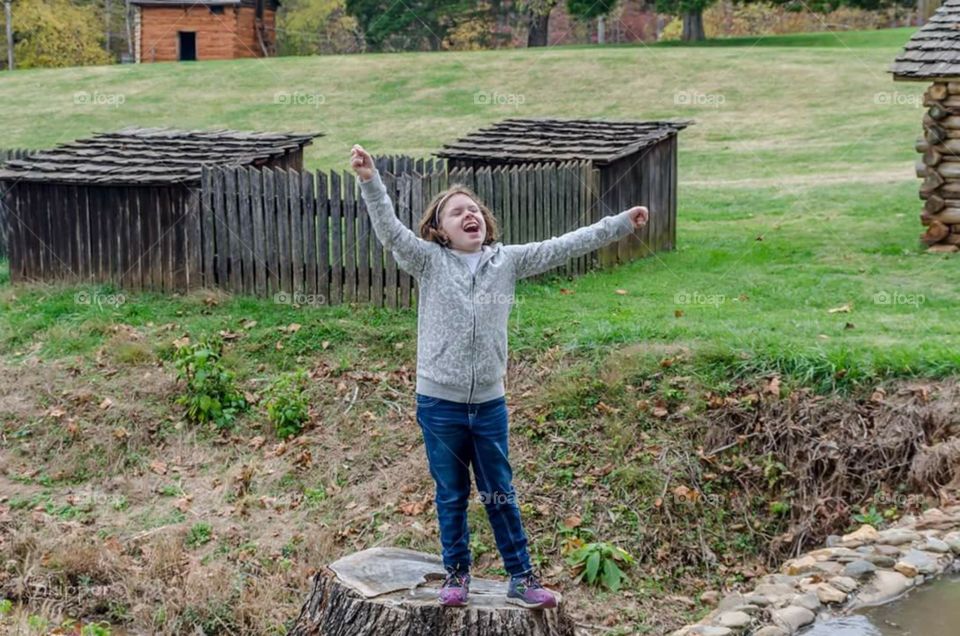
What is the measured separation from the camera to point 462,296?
5.88m

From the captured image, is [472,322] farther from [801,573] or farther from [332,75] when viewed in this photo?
[332,75]

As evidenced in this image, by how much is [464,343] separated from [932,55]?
429 inches

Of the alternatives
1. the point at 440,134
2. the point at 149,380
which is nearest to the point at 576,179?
the point at 149,380

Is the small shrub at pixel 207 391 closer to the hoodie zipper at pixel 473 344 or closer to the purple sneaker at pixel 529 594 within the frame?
the purple sneaker at pixel 529 594

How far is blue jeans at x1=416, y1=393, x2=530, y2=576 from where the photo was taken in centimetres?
587

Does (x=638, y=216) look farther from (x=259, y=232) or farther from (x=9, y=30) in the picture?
(x=9, y=30)

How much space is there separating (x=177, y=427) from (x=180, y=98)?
91.8 ft

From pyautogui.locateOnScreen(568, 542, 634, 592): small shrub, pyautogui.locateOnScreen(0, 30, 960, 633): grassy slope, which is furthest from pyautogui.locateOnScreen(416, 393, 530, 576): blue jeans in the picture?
pyautogui.locateOnScreen(568, 542, 634, 592): small shrub

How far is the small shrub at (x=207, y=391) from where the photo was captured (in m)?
11.0

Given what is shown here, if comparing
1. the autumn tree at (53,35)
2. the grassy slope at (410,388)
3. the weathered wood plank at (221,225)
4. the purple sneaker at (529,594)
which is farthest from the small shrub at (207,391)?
the autumn tree at (53,35)

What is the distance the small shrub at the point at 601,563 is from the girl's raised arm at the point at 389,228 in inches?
131

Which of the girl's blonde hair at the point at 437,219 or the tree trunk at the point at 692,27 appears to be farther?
the tree trunk at the point at 692,27

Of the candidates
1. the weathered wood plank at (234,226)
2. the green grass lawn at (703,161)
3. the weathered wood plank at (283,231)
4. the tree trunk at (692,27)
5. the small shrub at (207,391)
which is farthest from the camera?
the tree trunk at (692,27)

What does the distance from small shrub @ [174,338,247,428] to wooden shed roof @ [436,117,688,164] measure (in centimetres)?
509
